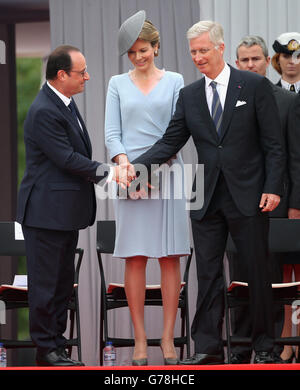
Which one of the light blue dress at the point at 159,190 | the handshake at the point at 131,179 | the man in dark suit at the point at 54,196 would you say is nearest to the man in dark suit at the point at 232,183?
the light blue dress at the point at 159,190

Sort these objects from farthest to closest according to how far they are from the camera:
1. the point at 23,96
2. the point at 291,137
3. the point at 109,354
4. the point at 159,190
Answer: the point at 23,96
the point at 109,354
the point at 291,137
the point at 159,190

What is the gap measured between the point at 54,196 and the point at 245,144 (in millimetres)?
1047

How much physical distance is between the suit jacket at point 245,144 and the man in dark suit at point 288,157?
2.43 ft

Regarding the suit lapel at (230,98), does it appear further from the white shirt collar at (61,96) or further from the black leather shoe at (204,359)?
the black leather shoe at (204,359)

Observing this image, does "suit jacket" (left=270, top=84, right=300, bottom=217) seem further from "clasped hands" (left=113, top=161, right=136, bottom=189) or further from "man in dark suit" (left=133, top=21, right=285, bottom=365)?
"clasped hands" (left=113, top=161, right=136, bottom=189)

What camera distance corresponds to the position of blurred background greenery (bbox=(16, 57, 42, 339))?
6699 mm

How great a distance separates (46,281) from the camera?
150 inches

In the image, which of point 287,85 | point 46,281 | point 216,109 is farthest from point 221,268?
point 287,85

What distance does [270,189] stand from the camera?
3.54 m

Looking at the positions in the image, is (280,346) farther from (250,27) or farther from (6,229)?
(250,27)

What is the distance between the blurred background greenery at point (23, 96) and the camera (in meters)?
6.70

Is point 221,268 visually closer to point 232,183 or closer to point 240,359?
point 232,183

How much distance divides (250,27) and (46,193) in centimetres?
258

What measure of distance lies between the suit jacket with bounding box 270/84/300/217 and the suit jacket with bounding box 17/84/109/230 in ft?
4.07
